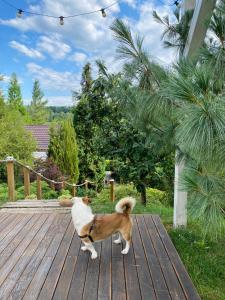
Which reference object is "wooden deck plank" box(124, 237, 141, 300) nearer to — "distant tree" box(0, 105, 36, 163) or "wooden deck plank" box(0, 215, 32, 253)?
"wooden deck plank" box(0, 215, 32, 253)

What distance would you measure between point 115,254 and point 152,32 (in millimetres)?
2105

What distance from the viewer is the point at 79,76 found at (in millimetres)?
8172

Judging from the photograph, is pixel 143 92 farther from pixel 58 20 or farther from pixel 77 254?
pixel 58 20

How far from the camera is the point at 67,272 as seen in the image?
2217 millimetres

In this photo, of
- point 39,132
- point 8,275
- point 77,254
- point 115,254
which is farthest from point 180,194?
point 39,132

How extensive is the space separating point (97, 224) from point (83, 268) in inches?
15.1

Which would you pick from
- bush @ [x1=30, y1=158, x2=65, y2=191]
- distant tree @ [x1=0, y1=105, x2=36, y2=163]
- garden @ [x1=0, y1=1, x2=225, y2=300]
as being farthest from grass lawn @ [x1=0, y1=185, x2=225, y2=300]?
distant tree @ [x1=0, y1=105, x2=36, y2=163]

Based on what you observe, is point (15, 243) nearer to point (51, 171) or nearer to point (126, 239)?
point (126, 239)

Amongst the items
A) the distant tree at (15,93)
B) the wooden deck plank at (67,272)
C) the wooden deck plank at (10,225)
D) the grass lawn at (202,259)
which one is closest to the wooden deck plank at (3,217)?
the wooden deck plank at (10,225)

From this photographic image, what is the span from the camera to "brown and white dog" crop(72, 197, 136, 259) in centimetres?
243

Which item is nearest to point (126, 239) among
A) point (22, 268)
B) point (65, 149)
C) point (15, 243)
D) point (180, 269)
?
point (180, 269)

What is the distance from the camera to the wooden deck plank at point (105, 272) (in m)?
1.92

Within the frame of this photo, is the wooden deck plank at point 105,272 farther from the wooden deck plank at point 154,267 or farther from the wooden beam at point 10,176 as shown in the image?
the wooden beam at point 10,176

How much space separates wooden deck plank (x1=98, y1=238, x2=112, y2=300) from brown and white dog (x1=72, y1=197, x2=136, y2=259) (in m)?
0.12
